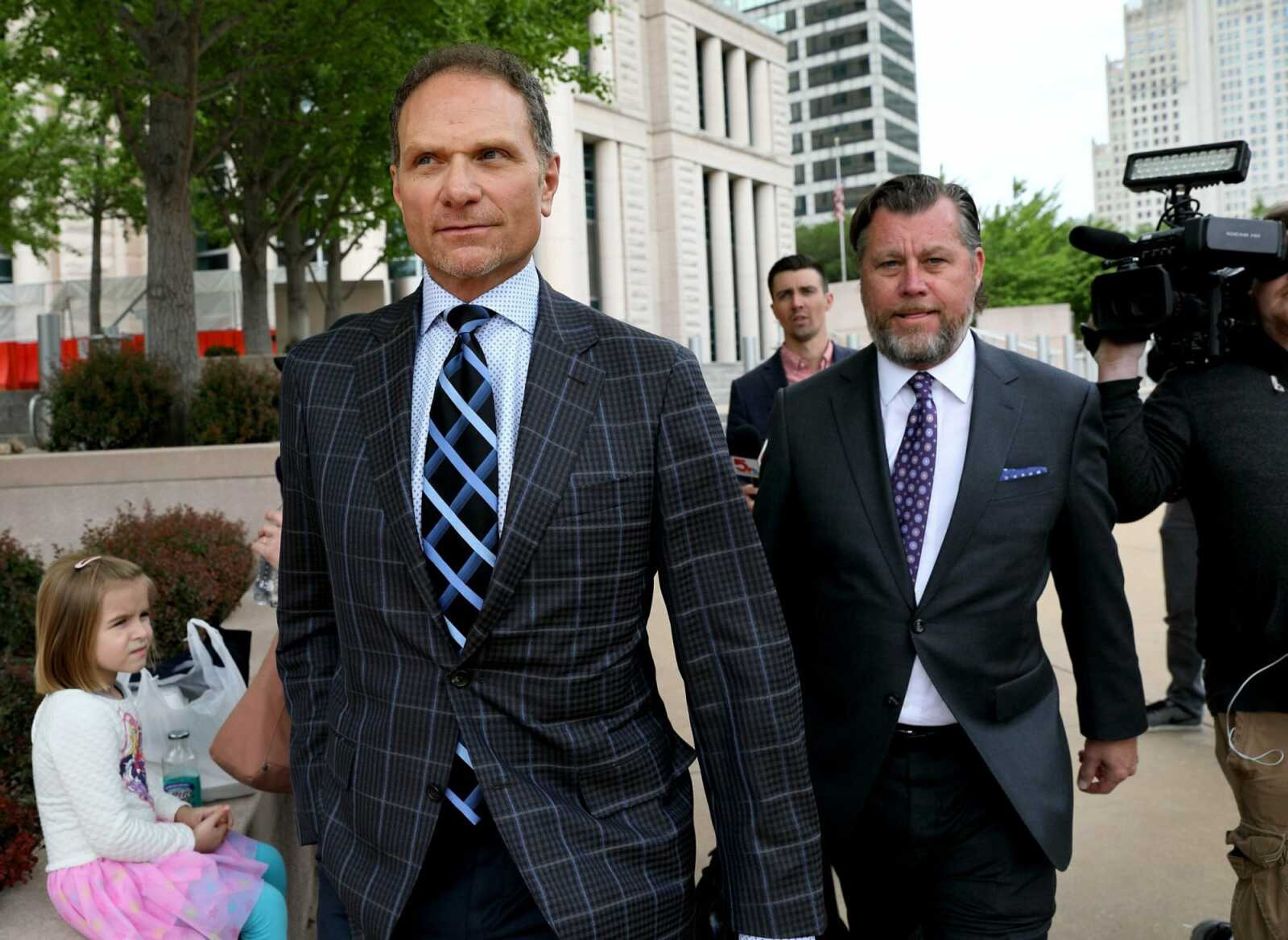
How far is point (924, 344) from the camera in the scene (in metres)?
2.98

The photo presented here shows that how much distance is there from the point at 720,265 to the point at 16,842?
49.9 m

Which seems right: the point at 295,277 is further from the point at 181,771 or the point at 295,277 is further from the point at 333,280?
the point at 181,771

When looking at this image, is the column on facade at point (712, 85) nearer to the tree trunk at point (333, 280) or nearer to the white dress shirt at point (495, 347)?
the tree trunk at point (333, 280)

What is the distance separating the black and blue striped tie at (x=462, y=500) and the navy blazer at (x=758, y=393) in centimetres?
381

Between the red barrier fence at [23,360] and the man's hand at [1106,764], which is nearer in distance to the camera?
the man's hand at [1106,764]

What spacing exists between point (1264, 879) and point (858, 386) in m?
1.79

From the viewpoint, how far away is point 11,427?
723 inches

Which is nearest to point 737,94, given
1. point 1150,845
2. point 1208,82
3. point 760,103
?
point 760,103

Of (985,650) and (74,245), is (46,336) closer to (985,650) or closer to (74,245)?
(985,650)

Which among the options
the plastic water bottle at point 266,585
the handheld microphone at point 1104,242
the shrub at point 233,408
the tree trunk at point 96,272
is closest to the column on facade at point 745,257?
the tree trunk at point 96,272

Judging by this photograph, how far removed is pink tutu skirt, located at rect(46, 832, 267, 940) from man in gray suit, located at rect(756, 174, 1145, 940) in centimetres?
165

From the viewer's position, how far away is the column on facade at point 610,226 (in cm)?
4406

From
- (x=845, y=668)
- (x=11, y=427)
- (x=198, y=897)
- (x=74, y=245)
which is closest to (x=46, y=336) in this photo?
(x=11, y=427)

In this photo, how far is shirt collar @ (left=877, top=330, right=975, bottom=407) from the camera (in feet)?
10.0
